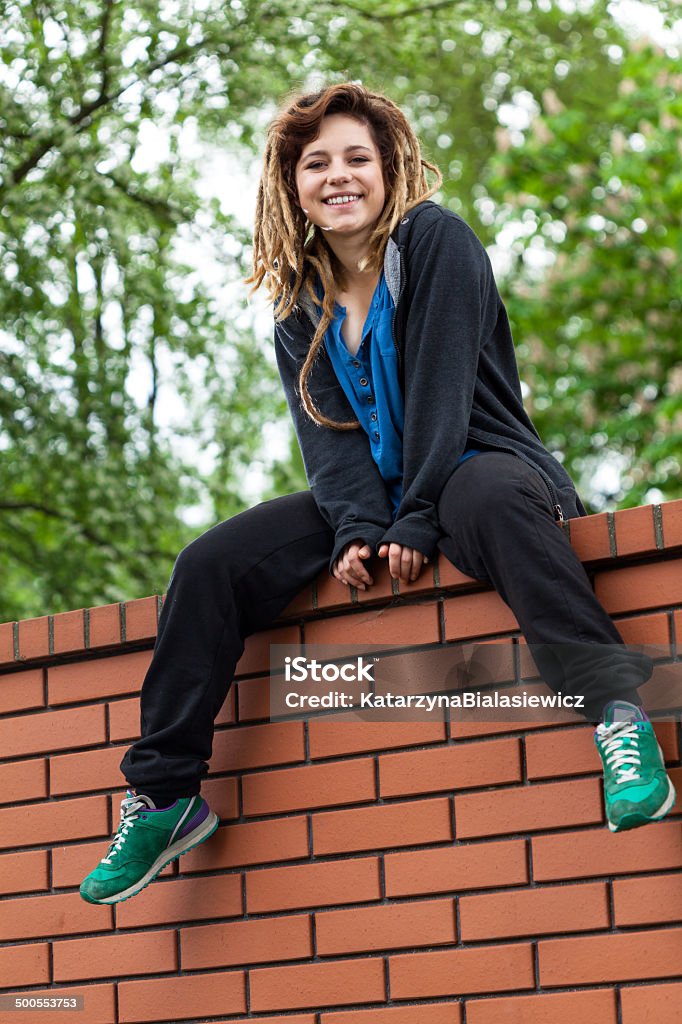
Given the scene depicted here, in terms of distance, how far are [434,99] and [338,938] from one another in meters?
15.8

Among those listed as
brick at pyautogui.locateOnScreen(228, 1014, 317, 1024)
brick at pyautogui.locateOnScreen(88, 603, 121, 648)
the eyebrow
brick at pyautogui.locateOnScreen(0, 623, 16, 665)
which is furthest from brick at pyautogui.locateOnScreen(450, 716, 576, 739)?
the eyebrow

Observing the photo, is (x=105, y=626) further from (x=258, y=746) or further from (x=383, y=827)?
(x=383, y=827)

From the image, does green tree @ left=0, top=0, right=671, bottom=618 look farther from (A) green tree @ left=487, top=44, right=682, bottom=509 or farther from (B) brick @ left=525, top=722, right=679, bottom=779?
(B) brick @ left=525, top=722, right=679, bottom=779

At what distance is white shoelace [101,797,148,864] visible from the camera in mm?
2805

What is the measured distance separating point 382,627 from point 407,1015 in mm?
815

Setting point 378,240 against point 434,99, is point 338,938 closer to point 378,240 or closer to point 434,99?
point 378,240

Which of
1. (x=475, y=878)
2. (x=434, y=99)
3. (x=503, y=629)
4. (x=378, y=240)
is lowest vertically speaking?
(x=475, y=878)

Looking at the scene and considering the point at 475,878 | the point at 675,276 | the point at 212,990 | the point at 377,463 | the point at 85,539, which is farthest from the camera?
the point at 675,276

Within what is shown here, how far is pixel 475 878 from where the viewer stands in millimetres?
2633

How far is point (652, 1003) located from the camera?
2375 mm

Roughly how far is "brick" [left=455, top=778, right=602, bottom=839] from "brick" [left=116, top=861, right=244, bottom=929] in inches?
23.2

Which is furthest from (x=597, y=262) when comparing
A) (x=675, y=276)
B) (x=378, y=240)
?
(x=378, y=240)

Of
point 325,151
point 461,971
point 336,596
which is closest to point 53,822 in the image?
point 336,596

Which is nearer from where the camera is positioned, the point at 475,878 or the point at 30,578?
the point at 475,878
